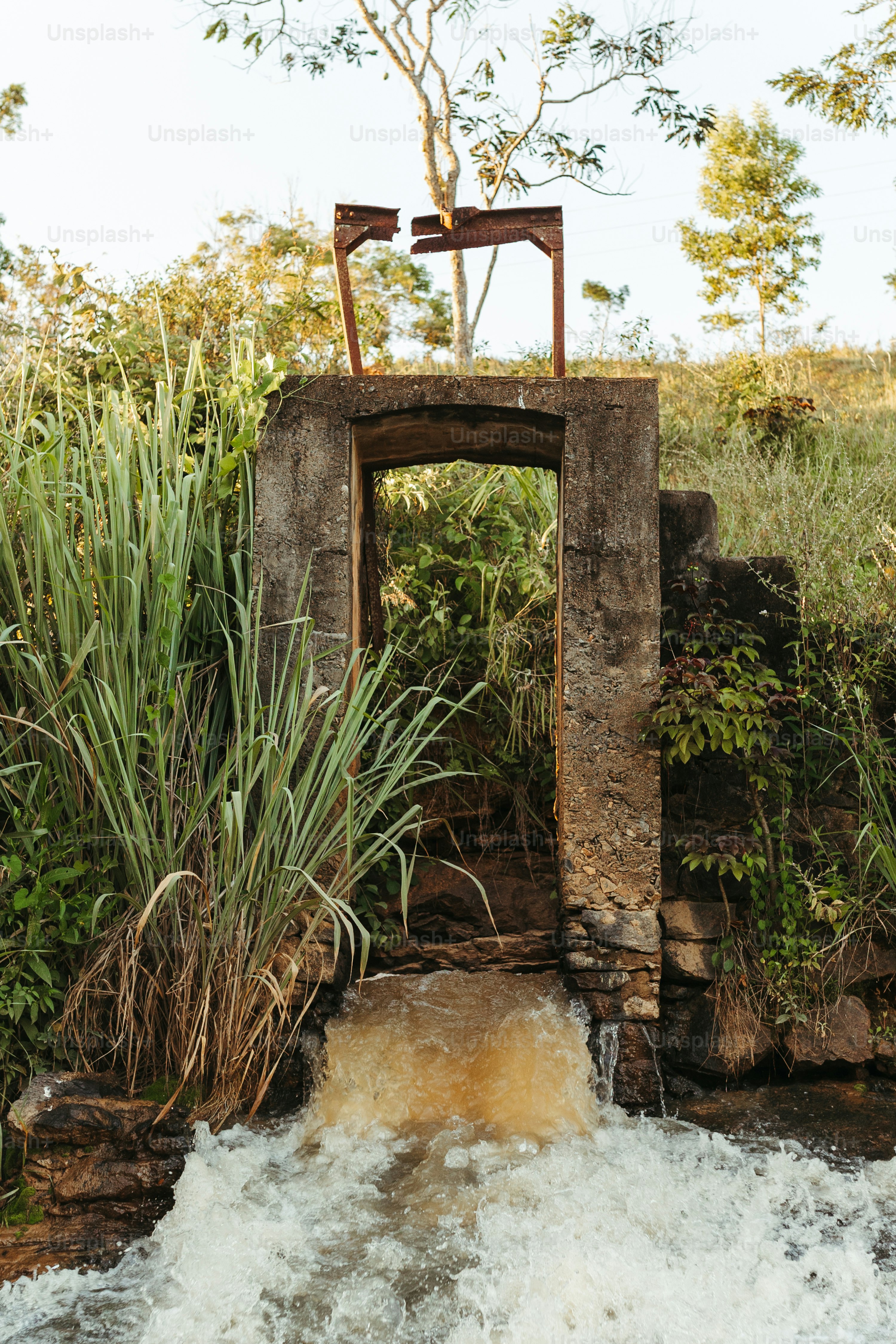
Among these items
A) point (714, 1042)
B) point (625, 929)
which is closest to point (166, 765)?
point (625, 929)

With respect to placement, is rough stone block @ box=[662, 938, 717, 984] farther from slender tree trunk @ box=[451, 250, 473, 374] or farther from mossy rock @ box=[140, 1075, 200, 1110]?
slender tree trunk @ box=[451, 250, 473, 374]

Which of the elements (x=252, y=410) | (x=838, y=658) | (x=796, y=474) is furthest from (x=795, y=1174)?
(x=796, y=474)

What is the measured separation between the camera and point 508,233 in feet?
12.9

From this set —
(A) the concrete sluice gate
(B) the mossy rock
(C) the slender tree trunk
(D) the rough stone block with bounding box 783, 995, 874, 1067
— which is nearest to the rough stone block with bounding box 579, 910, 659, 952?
(A) the concrete sluice gate

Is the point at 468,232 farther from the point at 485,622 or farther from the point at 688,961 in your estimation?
the point at 688,961

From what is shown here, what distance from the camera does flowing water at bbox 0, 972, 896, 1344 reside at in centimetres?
240

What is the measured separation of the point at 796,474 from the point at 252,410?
4595 millimetres

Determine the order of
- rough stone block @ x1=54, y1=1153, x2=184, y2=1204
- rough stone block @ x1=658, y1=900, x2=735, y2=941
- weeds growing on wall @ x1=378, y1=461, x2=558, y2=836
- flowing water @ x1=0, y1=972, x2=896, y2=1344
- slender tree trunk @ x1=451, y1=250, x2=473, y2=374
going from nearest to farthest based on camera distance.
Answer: flowing water @ x1=0, y1=972, x2=896, y2=1344, rough stone block @ x1=54, y1=1153, x2=184, y2=1204, rough stone block @ x1=658, y1=900, x2=735, y2=941, weeds growing on wall @ x1=378, y1=461, x2=558, y2=836, slender tree trunk @ x1=451, y1=250, x2=473, y2=374

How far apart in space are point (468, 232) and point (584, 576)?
1.51 m

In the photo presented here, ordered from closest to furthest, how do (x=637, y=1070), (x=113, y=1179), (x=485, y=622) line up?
1. (x=113, y=1179)
2. (x=637, y=1070)
3. (x=485, y=622)

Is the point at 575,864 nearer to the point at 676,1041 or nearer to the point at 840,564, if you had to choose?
the point at 676,1041

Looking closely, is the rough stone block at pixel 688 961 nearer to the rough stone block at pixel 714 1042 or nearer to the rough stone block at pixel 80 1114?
the rough stone block at pixel 714 1042

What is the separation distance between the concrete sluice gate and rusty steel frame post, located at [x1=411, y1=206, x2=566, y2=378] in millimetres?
284

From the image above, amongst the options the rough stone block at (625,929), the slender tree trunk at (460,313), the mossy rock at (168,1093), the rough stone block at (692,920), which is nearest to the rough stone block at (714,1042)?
the rough stone block at (692,920)
